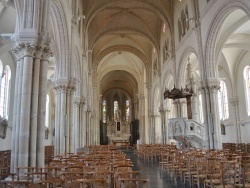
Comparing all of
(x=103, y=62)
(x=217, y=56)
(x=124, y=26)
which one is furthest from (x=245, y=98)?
(x=103, y=62)

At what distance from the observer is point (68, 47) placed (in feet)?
49.8

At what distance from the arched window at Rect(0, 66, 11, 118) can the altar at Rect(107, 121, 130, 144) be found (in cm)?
2852

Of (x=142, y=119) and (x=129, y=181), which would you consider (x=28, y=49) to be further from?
(x=142, y=119)

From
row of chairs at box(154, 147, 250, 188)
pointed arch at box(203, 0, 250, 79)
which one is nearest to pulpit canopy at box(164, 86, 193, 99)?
pointed arch at box(203, 0, 250, 79)

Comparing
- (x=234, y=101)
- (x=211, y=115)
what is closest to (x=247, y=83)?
(x=234, y=101)

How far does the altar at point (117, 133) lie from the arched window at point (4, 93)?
1123 inches

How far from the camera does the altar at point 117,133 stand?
155 feet

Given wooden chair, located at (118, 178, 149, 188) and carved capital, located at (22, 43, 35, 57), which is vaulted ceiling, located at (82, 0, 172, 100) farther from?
wooden chair, located at (118, 178, 149, 188)

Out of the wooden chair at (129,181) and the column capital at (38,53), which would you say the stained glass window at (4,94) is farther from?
the wooden chair at (129,181)

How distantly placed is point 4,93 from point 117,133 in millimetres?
30592

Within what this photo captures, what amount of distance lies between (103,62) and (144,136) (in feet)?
43.5

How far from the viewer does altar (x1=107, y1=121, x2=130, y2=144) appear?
155 ft

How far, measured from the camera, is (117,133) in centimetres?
4859

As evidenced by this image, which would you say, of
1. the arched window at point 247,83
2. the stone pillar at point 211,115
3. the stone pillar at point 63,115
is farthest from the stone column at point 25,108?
the arched window at point 247,83
